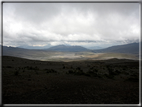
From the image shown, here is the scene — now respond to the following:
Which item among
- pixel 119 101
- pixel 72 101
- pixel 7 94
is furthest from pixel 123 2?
pixel 7 94

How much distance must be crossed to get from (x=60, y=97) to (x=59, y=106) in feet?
4.45

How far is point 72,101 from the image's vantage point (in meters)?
5.88

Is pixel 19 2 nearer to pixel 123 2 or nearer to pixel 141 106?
pixel 123 2

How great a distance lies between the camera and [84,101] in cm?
590

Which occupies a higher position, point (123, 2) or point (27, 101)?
point (123, 2)

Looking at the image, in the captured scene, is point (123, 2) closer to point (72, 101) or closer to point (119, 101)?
point (119, 101)

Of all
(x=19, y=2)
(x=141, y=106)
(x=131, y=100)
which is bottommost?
(x=131, y=100)

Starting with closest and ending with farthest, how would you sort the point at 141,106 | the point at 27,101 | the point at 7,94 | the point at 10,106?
the point at 141,106 < the point at 10,106 < the point at 27,101 < the point at 7,94

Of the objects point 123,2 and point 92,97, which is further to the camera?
point 92,97

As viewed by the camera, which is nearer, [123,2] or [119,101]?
[123,2]

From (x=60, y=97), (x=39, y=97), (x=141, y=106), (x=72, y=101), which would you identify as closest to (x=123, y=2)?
(x=141, y=106)

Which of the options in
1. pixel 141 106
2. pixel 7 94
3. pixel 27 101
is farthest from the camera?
pixel 7 94

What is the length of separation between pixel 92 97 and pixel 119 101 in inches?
56.5

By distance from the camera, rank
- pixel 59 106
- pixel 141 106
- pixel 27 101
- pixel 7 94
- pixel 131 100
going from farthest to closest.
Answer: pixel 7 94 < pixel 131 100 < pixel 27 101 < pixel 59 106 < pixel 141 106
